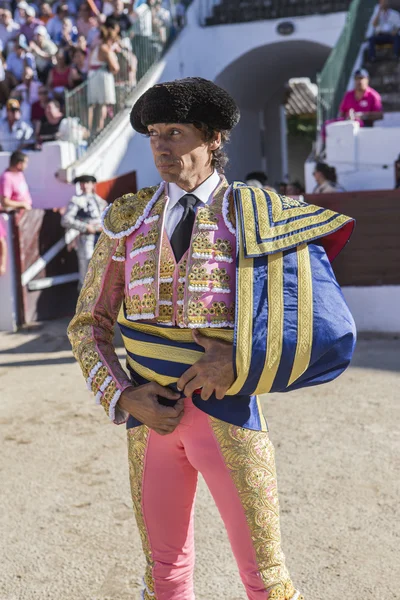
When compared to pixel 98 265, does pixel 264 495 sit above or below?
below

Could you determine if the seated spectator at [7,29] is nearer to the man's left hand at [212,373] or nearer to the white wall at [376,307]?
the white wall at [376,307]

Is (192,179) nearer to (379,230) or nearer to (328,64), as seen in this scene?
(379,230)

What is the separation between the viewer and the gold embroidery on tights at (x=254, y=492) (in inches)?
71.2

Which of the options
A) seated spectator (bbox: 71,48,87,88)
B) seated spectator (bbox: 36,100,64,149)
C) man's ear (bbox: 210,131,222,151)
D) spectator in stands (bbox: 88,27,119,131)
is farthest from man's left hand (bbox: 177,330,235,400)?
seated spectator (bbox: 71,48,87,88)

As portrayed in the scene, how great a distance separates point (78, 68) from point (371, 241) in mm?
5062

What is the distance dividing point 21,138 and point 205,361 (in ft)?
28.6

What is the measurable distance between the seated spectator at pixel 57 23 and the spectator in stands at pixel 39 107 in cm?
177

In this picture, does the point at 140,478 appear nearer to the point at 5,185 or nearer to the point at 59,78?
the point at 5,185

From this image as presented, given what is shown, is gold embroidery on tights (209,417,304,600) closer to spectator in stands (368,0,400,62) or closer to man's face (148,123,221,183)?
man's face (148,123,221,183)

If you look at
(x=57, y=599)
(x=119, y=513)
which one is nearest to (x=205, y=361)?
(x=57, y=599)

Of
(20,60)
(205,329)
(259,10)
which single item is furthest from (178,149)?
(259,10)

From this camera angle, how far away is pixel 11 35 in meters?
12.1

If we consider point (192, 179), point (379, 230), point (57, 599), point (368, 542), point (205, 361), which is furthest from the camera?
point (379, 230)

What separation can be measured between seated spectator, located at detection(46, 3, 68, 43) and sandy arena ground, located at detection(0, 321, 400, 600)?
7599 millimetres
